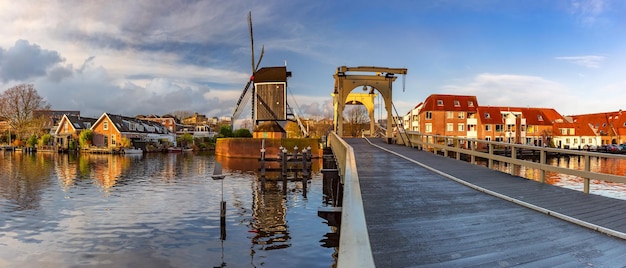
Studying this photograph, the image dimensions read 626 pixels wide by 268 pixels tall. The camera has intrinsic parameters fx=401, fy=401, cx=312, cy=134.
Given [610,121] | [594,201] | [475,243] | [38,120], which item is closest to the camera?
[475,243]

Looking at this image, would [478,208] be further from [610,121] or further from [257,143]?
[610,121]

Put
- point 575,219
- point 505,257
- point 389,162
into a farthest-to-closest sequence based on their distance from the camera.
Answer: point 389,162, point 575,219, point 505,257

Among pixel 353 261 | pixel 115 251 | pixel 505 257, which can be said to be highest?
pixel 353 261

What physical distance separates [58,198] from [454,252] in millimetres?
20528

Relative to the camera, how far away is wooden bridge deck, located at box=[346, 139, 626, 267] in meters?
4.18

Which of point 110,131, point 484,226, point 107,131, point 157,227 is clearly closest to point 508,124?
point 157,227

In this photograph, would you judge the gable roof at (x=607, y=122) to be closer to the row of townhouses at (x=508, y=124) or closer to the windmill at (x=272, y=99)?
the row of townhouses at (x=508, y=124)

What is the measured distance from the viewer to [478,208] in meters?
6.68

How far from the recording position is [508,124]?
2835 inches

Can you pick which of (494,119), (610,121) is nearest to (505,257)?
(494,119)

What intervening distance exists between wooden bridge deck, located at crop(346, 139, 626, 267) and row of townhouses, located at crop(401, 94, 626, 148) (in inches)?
2283

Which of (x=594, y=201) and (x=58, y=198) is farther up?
(x=594, y=201)

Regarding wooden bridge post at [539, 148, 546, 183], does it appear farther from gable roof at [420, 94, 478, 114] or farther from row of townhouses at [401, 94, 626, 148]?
gable roof at [420, 94, 478, 114]

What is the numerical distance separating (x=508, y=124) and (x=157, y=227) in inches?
2796
